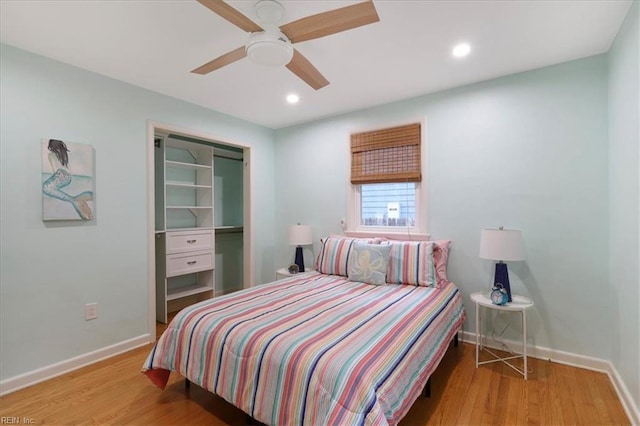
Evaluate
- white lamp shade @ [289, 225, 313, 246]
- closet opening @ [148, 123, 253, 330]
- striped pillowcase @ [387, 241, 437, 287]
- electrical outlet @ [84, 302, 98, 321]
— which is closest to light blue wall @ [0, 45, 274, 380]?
electrical outlet @ [84, 302, 98, 321]

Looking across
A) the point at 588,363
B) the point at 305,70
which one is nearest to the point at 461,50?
the point at 305,70

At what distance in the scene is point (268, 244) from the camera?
423 cm

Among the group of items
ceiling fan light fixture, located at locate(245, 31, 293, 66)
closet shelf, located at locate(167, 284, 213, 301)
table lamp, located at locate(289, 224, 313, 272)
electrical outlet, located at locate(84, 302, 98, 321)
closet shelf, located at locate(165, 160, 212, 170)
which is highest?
ceiling fan light fixture, located at locate(245, 31, 293, 66)

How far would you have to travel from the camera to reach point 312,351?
1.44 meters

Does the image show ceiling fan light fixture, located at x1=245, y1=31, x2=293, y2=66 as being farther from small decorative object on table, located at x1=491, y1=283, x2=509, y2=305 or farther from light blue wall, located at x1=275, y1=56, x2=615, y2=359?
small decorative object on table, located at x1=491, y1=283, x2=509, y2=305

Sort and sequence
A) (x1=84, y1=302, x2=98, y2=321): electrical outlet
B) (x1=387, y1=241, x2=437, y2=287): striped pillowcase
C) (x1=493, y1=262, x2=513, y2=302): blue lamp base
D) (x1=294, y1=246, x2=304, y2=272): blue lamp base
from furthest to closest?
(x1=294, y1=246, x2=304, y2=272): blue lamp base
(x1=387, y1=241, x2=437, y2=287): striped pillowcase
(x1=84, y1=302, x2=98, y2=321): electrical outlet
(x1=493, y1=262, x2=513, y2=302): blue lamp base

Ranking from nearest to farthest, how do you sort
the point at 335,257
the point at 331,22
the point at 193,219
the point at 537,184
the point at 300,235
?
the point at 331,22 → the point at 537,184 → the point at 335,257 → the point at 300,235 → the point at 193,219

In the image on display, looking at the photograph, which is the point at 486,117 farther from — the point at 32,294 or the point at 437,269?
the point at 32,294

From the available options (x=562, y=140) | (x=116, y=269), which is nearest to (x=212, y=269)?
(x=116, y=269)

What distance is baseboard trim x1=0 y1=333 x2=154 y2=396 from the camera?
2.11 m

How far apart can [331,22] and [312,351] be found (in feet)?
5.49

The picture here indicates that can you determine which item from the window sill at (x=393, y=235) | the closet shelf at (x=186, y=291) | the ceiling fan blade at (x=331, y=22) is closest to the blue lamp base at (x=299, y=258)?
the window sill at (x=393, y=235)

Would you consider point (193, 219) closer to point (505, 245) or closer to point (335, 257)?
point (335, 257)

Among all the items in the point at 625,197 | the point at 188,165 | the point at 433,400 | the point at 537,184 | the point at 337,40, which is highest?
the point at 337,40
